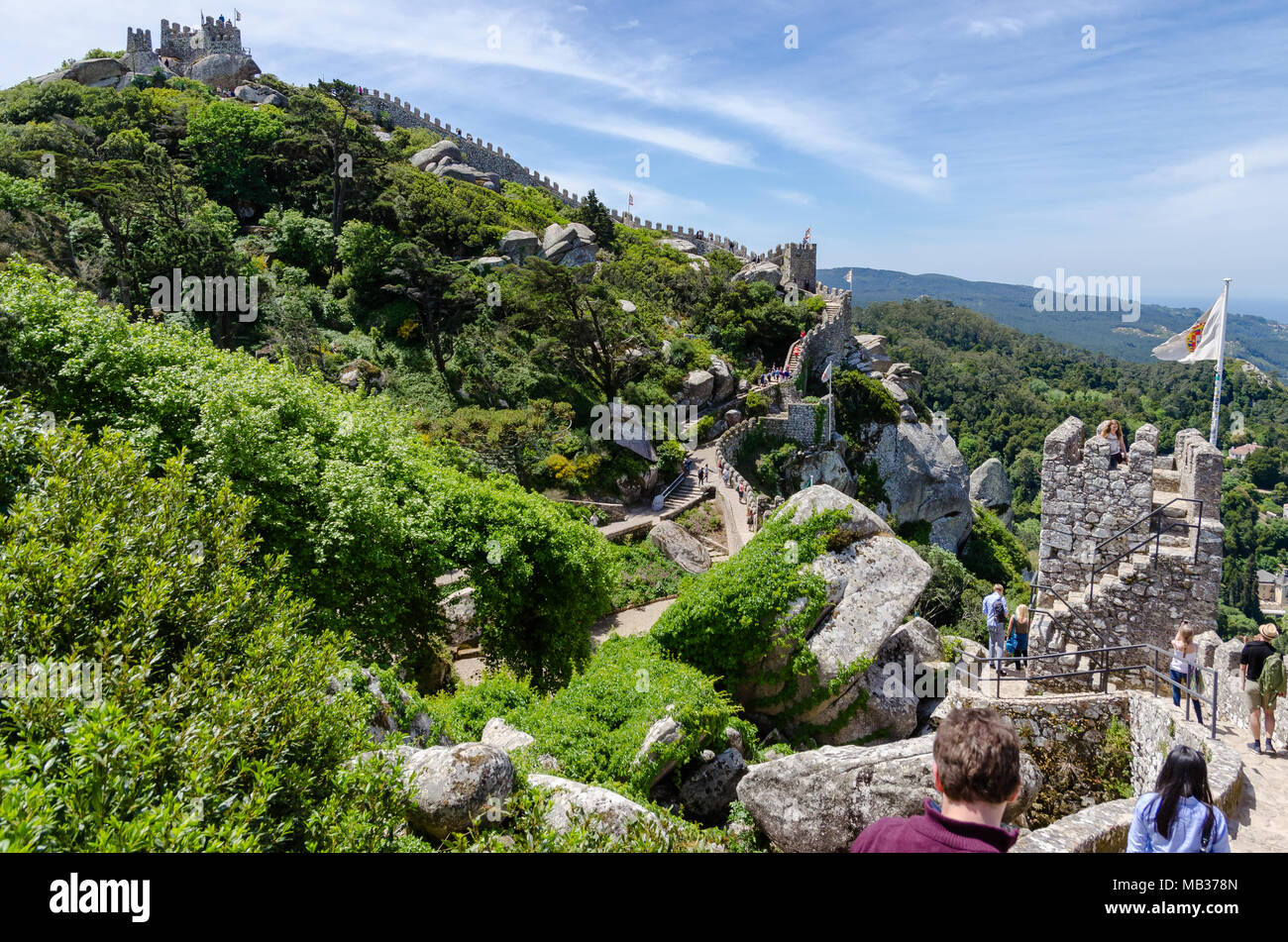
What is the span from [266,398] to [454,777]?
33.5ft

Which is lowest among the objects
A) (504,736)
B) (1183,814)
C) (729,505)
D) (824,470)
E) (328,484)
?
(504,736)

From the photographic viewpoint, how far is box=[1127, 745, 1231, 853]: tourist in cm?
447

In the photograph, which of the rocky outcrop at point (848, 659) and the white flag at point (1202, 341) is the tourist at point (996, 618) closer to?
the rocky outcrop at point (848, 659)

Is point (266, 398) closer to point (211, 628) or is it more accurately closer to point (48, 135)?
point (211, 628)

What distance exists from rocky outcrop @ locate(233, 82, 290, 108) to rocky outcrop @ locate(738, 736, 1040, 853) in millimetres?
64584

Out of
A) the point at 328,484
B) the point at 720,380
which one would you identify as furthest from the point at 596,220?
the point at 328,484

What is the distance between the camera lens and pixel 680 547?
86.8 ft

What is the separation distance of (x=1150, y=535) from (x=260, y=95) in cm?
6822

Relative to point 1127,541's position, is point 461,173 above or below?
above

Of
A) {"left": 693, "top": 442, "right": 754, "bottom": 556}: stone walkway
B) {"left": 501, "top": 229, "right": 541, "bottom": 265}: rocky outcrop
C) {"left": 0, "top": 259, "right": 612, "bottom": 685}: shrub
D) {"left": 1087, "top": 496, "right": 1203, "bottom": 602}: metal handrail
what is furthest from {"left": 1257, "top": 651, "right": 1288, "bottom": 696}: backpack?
{"left": 501, "top": 229, "right": 541, "bottom": 265}: rocky outcrop

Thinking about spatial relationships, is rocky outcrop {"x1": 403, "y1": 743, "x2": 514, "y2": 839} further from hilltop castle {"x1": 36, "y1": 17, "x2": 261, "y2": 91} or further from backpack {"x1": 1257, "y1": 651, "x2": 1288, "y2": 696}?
hilltop castle {"x1": 36, "y1": 17, "x2": 261, "y2": 91}

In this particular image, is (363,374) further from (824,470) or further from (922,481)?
(922,481)

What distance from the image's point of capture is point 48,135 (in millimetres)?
36031
